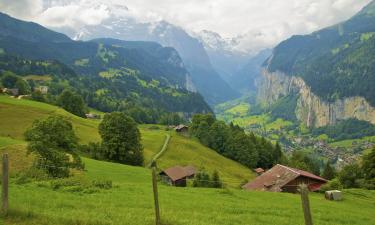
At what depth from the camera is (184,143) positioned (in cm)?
12406

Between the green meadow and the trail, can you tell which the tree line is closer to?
the trail

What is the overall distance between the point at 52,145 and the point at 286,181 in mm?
41073

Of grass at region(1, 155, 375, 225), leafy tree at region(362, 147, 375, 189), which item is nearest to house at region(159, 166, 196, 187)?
grass at region(1, 155, 375, 225)

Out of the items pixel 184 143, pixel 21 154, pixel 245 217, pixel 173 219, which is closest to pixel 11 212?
pixel 173 219

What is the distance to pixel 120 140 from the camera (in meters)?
85.2

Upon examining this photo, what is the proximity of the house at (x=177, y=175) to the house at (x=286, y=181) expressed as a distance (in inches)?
488

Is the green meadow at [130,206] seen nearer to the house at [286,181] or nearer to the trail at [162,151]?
the house at [286,181]

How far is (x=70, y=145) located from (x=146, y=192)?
14.9 metres

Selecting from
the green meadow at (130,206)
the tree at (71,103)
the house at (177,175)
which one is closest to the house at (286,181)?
the green meadow at (130,206)

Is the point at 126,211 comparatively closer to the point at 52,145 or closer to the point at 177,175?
the point at 52,145

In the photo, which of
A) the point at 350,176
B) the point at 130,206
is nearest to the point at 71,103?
the point at 350,176

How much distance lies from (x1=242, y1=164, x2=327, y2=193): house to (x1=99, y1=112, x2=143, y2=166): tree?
29.1m

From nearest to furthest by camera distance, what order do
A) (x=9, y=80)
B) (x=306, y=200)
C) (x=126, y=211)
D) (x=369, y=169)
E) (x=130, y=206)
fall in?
1. (x=306, y=200)
2. (x=126, y=211)
3. (x=130, y=206)
4. (x=369, y=169)
5. (x=9, y=80)

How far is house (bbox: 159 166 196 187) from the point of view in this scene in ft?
228
